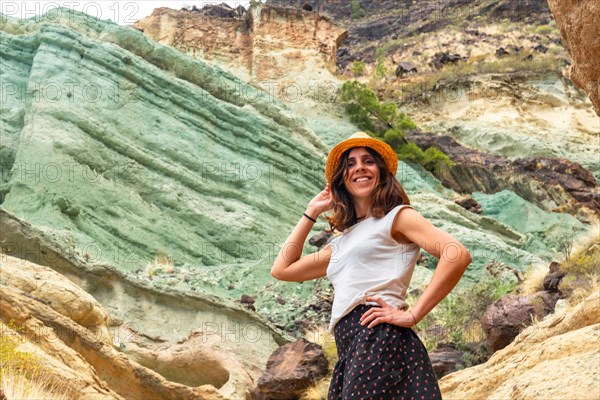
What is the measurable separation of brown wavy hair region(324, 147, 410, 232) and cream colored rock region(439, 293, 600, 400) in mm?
1459

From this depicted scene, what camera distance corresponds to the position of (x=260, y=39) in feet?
92.4

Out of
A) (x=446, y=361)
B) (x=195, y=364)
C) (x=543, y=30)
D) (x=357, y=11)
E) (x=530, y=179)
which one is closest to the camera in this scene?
(x=446, y=361)

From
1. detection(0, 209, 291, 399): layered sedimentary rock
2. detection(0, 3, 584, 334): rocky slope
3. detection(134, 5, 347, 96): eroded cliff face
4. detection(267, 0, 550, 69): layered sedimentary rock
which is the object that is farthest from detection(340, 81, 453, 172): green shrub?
detection(267, 0, 550, 69): layered sedimentary rock

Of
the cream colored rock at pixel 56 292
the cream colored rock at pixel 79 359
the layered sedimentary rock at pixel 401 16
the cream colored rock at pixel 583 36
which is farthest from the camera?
the layered sedimentary rock at pixel 401 16

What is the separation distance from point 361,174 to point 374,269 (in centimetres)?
53

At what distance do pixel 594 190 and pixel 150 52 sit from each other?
13719 mm

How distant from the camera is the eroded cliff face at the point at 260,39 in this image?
27484 millimetres

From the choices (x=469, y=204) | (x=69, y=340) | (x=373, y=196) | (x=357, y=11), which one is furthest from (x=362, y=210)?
(x=357, y=11)

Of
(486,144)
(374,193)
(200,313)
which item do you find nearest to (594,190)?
(486,144)

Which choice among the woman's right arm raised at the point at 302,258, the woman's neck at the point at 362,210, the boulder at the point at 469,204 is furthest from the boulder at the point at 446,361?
the boulder at the point at 469,204

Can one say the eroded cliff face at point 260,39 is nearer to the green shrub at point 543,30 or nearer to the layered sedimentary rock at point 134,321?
the layered sedimentary rock at point 134,321

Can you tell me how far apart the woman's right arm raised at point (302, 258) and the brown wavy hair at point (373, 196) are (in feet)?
0.29

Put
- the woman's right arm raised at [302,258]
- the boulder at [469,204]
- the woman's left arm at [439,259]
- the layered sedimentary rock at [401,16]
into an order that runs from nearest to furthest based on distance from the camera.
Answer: the woman's left arm at [439,259]
the woman's right arm raised at [302,258]
the boulder at [469,204]
the layered sedimentary rock at [401,16]

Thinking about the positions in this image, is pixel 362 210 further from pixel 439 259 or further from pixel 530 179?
pixel 530 179
